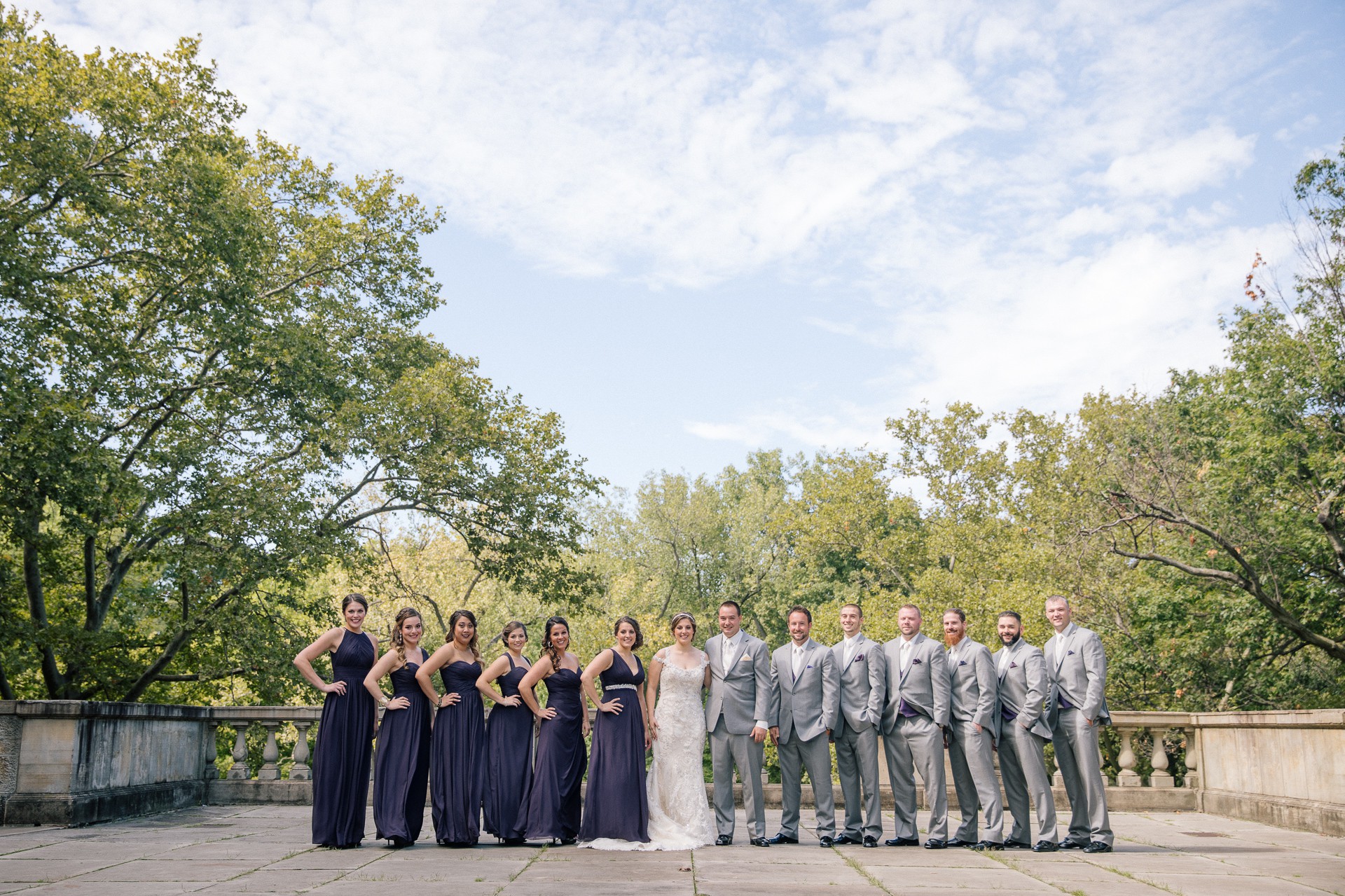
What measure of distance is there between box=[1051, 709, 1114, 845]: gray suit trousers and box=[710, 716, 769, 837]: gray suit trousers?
1726 millimetres

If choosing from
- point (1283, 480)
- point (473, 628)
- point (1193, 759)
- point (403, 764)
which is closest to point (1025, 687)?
point (1193, 759)

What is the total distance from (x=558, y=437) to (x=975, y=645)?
1301 cm

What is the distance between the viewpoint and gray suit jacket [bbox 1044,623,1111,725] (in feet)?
25.2

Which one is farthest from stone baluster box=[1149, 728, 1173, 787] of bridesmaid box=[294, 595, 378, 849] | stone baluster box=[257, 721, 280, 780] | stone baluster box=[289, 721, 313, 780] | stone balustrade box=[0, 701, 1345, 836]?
stone baluster box=[257, 721, 280, 780]

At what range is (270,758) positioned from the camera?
11.0 m

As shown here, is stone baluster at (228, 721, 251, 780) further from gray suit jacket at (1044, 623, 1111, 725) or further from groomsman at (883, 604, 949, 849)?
gray suit jacket at (1044, 623, 1111, 725)

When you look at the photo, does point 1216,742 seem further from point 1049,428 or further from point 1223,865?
point 1049,428

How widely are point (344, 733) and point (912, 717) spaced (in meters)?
4.20

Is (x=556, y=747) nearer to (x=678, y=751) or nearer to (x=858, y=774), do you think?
(x=678, y=751)

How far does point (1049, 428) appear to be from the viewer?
33.9 metres

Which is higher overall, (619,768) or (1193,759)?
(619,768)

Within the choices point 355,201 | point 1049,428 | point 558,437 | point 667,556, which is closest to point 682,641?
point 558,437

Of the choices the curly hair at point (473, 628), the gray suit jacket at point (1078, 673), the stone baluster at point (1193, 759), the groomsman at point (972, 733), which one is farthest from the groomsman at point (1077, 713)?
the curly hair at point (473, 628)

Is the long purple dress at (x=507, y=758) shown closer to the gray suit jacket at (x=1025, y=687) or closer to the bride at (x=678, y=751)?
the bride at (x=678, y=751)
